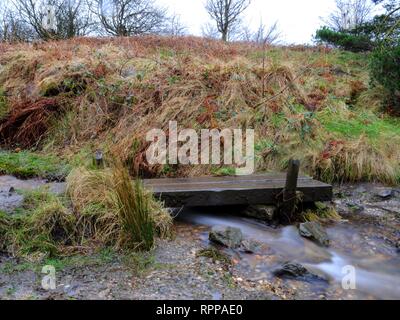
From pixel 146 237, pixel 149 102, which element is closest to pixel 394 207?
pixel 146 237

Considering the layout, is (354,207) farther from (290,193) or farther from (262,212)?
(262,212)

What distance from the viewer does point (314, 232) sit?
11.6 feet

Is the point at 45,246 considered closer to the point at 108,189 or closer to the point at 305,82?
the point at 108,189

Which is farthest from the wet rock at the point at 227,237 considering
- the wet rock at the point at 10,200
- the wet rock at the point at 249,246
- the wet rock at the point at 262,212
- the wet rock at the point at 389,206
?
the wet rock at the point at 389,206

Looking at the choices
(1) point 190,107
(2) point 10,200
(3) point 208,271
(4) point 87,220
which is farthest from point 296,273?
(1) point 190,107

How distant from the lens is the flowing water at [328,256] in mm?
2820

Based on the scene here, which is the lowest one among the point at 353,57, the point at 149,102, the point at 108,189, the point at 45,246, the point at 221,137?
the point at 45,246

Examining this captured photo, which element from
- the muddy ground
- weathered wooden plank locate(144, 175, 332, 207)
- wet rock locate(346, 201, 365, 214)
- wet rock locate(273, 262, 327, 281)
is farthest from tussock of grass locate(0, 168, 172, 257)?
wet rock locate(346, 201, 365, 214)

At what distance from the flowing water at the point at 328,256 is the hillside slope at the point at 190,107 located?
1.09m

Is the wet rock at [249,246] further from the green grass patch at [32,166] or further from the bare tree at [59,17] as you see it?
the bare tree at [59,17]

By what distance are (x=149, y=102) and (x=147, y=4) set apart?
29.8 feet

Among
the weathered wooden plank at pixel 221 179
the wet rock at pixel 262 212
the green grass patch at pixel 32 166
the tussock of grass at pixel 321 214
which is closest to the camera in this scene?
the wet rock at pixel 262 212
